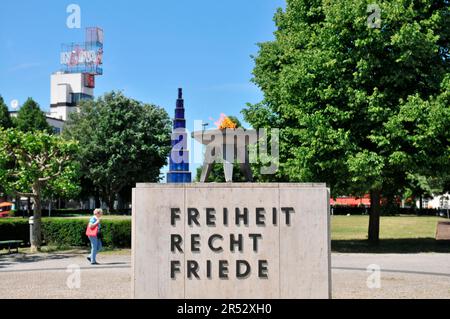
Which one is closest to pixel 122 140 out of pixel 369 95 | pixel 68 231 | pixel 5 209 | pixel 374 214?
pixel 5 209

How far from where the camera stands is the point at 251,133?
11062 millimetres

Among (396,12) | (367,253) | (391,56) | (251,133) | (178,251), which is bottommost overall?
(367,253)

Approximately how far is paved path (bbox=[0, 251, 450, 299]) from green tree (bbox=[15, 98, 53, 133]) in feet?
151

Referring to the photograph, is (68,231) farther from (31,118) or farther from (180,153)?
(31,118)

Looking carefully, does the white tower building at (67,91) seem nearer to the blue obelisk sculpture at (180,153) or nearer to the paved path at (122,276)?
the blue obelisk sculpture at (180,153)

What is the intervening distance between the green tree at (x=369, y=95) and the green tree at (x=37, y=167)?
31.5 feet

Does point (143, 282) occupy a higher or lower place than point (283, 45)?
lower

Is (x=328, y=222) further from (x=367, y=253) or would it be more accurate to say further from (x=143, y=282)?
(x=367, y=253)

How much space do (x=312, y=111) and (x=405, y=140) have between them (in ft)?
13.3

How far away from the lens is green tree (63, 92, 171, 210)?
187 feet

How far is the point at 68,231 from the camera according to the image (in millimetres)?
27750

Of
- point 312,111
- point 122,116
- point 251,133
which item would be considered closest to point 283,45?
point 312,111

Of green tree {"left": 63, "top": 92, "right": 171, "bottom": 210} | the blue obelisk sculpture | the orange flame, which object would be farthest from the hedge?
green tree {"left": 63, "top": 92, "right": 171, "bottom": 210}

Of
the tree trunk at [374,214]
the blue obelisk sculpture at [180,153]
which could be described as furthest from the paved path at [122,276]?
the blue obelisk sculpture at [180,153]
